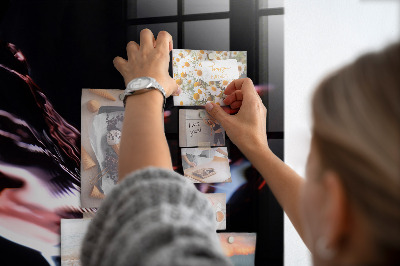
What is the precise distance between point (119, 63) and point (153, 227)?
1.77 ft

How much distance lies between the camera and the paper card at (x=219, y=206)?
938 mm

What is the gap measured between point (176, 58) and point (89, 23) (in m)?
0.25

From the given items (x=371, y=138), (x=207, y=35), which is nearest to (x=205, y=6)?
(x=207, y=35)

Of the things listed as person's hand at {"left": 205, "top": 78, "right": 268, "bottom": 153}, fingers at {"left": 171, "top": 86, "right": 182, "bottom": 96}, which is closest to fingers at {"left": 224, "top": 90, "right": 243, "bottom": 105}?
person's hand at {"left": 205, "top": 78, "right": 268, "bottom": 153}

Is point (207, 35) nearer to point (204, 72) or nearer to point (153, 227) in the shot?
point (204, 72)

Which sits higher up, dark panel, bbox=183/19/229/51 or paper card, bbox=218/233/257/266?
dark panel, bbox=183/19/229/51

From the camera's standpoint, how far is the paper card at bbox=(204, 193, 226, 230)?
0.94 metres

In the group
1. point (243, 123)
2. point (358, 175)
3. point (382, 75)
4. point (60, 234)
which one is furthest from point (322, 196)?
point (60, 234)

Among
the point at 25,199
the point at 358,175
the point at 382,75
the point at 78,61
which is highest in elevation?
the point at 78,61

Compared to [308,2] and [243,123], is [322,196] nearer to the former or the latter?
[243,123]

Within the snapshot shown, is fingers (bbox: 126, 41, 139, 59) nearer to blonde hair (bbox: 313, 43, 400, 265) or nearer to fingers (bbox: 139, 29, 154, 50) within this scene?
fingers (bbox: 139, 29, 154, 50)

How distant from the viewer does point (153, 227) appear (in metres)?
0.45

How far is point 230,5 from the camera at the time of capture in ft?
3.01

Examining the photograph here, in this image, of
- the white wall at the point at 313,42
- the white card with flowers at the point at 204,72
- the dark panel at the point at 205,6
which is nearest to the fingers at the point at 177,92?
the white card with flowers at the point at 204,72
